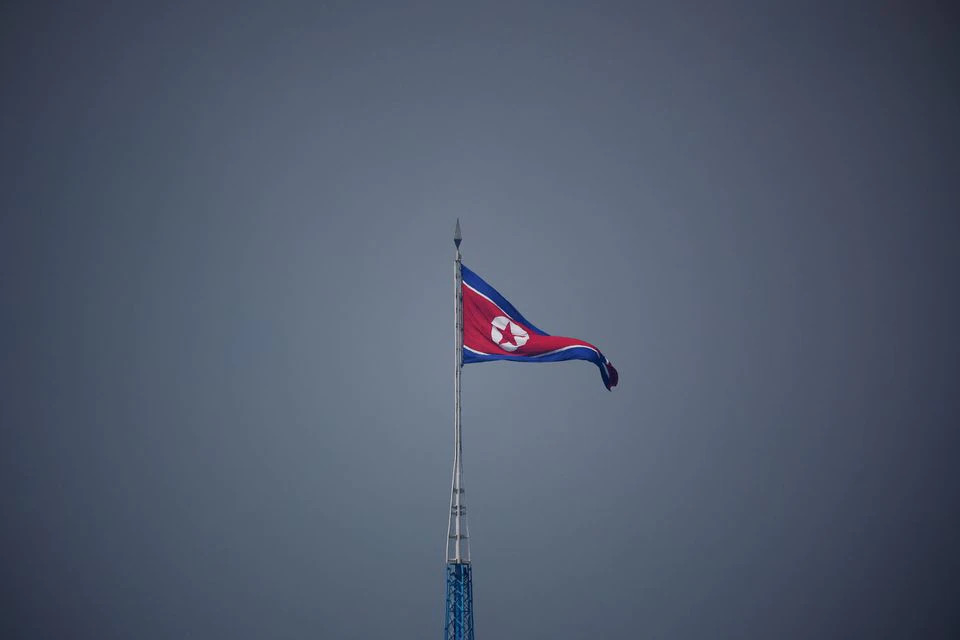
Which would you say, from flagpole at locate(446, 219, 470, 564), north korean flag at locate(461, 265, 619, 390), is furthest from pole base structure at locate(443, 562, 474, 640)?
north korean flag at locate(461, 265, 619, 390)

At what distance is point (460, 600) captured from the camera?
1435cm

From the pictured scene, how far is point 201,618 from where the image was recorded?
7356cm

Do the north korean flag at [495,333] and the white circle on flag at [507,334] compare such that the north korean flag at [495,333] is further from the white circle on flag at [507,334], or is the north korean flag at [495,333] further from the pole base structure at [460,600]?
the pole base structure at [460,600]

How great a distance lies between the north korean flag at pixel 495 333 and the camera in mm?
18219

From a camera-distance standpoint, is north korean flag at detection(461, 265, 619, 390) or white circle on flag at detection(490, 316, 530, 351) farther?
white circle on flag at detection(490, 316, 530, 351)

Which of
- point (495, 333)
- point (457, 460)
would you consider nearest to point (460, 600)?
point (457, 460)

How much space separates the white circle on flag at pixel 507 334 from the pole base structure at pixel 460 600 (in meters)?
5.23

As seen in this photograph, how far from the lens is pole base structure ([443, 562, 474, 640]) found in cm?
1427

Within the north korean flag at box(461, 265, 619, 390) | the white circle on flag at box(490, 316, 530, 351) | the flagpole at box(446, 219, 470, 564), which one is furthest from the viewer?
the white circle on flag at box(490, 316, 530, 351)

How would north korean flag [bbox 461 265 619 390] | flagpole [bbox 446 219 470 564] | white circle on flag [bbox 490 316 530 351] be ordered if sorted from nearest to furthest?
1. flagpole [bbox 446 219 470 564]
2. north korean flag [bbox 461 265 619 390]
3. white circle on flag [bbox 490 316 530 351]

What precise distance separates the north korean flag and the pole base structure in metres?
4.64

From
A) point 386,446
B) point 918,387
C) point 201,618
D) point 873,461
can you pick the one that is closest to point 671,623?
point 201,618

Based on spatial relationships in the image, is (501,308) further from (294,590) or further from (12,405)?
(12,405)

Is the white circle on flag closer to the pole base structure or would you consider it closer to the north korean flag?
the north korean flag
